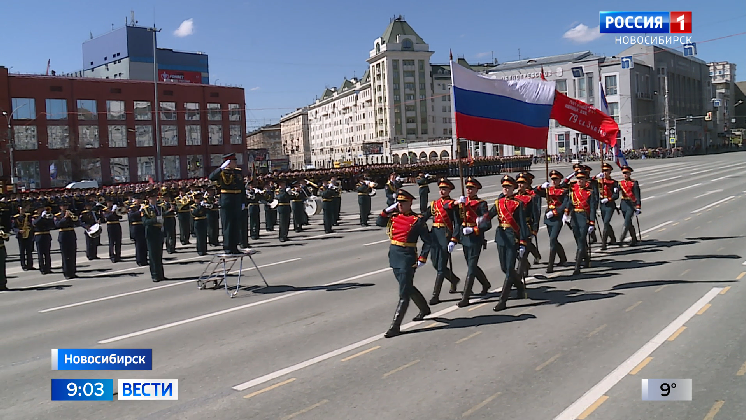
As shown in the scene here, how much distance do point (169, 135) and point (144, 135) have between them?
2.70m

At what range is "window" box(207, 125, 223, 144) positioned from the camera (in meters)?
71.5

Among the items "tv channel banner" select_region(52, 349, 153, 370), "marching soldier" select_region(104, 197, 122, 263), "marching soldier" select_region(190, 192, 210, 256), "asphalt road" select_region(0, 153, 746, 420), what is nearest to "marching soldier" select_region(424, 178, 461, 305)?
"asphalt road" select_region(0, 153, 746, 420)

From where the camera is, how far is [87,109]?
A: 62719mm

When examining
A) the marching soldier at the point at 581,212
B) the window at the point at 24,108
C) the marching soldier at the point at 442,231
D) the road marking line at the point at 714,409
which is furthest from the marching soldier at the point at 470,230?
the window at the point at 24,108

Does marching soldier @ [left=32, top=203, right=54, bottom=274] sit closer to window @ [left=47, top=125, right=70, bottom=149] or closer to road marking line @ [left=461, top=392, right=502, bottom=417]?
road marking line @ [left=461, top=392, right=502, bottom=417]

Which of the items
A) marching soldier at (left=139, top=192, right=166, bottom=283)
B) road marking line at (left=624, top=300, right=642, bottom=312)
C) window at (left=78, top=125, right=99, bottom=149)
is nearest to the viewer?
road marking line at (left=624, top=300, right=642, bottom=312)

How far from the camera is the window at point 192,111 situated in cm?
6962

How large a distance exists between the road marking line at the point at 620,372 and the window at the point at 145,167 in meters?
63.2

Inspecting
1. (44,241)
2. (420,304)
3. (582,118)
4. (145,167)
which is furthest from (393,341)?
(145,167)

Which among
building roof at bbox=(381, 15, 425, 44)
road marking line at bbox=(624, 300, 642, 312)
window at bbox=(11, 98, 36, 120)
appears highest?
building roof at bbox=(381, 15, 425, 44)

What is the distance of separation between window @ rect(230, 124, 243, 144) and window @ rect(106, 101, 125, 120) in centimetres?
1239

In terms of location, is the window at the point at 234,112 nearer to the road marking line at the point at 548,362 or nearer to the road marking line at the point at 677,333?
the road marking line at the point at 677,333

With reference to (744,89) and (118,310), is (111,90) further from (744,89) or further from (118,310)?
(744,89)

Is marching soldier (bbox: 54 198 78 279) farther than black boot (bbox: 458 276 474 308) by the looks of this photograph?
Yes
